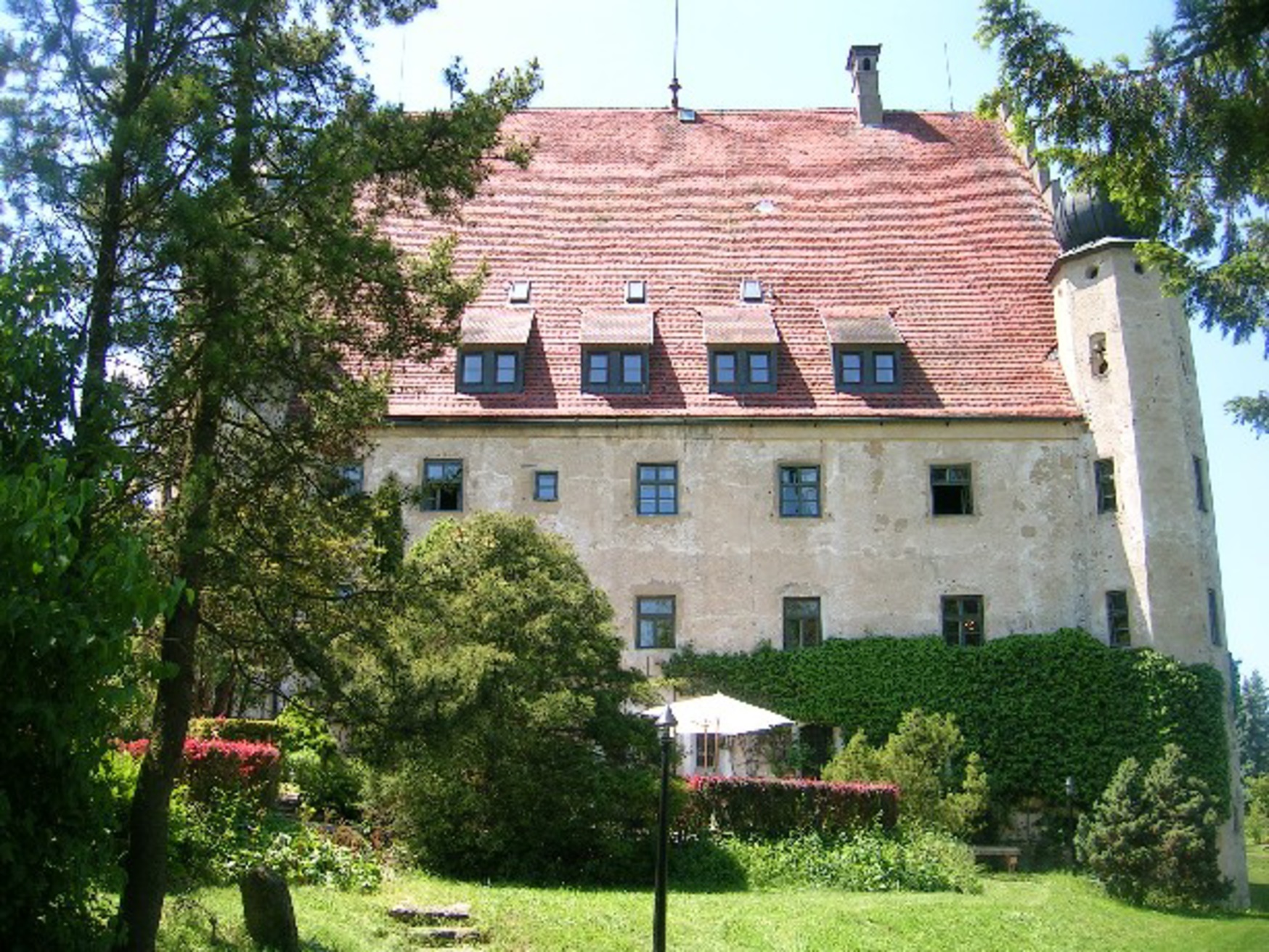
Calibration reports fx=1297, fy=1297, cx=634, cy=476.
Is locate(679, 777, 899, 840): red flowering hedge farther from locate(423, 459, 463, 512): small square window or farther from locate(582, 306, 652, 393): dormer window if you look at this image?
locate(582, 306, 652, 393): dormer window

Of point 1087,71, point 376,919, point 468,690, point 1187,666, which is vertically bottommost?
point 376,919

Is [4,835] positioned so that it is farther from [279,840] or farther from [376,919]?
[279,840]

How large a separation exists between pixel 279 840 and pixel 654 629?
12.8 metres

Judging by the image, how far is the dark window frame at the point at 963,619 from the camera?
2756cm

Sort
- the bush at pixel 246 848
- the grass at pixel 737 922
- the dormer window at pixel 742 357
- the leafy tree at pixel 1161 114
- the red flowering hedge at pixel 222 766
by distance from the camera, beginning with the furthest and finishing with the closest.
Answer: the dormer window at pixel 742 357 < the red flowering hedge at pixel 222 766 < the bush at pixel 246 848 < the grass at pixel 737 922 < the leafy tree at pixel 1161 114

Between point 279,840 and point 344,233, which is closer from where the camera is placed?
point 344,233

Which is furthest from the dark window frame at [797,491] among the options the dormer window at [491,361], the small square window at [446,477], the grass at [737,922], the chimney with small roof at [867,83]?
the chimney with small roof at [867,83]

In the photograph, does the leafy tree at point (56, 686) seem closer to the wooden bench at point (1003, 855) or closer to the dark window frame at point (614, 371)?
the wooden bench at point (1003, 855)

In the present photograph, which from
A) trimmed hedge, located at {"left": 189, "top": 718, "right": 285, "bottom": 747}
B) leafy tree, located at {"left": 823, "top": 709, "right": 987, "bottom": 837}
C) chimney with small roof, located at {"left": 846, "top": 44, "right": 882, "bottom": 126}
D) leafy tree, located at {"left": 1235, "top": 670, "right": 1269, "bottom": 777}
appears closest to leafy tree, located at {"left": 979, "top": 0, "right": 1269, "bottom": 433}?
leafy tree, located at {"left": 823, "top": 709, "right": 987, "bottom": 837}

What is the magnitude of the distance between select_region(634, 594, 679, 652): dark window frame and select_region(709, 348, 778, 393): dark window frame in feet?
15.7

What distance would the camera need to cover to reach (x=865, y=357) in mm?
29219

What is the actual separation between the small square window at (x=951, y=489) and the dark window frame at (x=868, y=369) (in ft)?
7.02

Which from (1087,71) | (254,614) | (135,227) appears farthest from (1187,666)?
(135,227)

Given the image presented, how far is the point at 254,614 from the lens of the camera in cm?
1180
